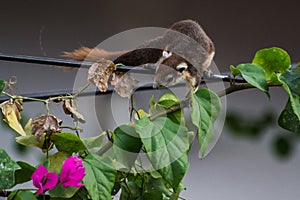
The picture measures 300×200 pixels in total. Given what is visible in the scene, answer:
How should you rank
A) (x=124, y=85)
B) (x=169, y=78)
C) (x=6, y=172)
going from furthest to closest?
(x=169, y=78) < (x=124, y=85) < (x=6, y=172)

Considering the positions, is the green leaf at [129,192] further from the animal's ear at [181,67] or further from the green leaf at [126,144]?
the animal's ear at [181,67]

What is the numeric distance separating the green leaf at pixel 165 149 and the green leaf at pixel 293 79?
0.13 metres

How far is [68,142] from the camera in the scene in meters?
0.54

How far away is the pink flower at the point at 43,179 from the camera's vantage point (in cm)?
47

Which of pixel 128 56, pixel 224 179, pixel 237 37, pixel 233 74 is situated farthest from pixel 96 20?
pixel 233 74

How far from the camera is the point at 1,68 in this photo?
5.58 ft

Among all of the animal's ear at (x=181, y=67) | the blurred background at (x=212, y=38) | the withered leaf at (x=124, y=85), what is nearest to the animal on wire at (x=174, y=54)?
the animal's ear at (x=181, y=67)

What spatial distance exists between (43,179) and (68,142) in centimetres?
7

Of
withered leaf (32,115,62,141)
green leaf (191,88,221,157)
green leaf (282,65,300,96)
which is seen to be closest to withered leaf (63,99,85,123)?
Result: withered leaf (32,115,62,141)

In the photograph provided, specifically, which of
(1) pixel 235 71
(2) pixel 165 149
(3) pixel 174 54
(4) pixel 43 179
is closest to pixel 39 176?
(4) pixel 43 179

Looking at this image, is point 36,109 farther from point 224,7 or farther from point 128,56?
point 128,56

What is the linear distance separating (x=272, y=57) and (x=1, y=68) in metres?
1.25

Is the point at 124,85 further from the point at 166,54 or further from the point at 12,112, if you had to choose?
the point at 166,54

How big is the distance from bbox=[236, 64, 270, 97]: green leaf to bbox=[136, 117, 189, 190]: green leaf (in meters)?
0.09
